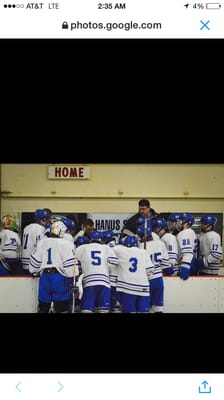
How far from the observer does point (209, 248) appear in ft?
10.3

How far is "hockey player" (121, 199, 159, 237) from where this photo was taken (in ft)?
10.2

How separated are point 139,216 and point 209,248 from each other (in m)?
0.42

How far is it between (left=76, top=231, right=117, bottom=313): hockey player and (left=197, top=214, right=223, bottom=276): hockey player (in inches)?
19.1

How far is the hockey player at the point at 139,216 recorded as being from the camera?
3.10 meters

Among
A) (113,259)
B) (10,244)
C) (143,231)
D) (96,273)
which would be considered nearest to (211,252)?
(143,231)

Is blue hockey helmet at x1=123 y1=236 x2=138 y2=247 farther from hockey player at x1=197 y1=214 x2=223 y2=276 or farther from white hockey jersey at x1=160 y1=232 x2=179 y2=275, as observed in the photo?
hockey player at x1=197 y1=214 x2=223 y2=276

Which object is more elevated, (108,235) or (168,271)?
(108,235)
